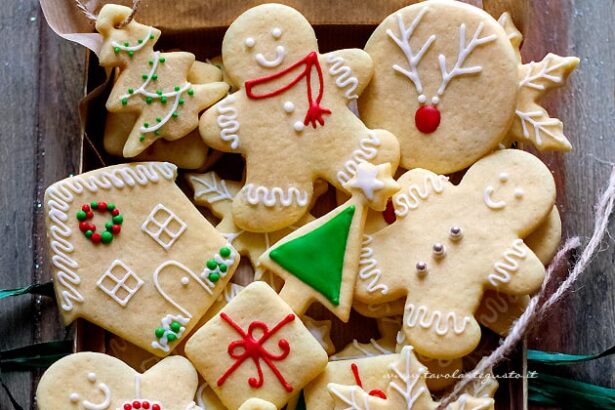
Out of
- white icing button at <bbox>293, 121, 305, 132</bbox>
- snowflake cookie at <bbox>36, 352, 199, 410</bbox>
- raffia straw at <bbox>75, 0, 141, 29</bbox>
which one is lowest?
snowflake cookie at <bbox>36, 352, 199, 410</bbox>

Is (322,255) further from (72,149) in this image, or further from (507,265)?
(72,149)

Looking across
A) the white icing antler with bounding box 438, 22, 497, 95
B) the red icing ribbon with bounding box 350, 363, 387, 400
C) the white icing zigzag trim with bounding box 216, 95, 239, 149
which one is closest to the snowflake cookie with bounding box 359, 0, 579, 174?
the white icing antler with bounding box 438, 22, 497, 95

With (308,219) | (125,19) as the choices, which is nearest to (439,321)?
(308,219)

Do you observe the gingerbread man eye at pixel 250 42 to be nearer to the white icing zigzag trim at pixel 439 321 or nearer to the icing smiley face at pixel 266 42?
the icing smiley face at pixel 266 42

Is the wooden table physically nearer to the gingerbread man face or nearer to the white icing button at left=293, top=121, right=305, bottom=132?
the gingerbread man face

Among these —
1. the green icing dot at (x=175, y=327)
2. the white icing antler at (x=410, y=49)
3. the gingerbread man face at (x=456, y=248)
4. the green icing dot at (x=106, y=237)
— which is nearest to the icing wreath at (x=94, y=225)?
the green icing dot at (x=106, y=237)

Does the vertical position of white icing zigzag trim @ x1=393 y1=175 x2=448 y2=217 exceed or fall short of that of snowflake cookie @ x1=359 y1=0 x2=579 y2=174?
it falls short

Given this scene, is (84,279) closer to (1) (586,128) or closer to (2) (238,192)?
(2) (238,192)
